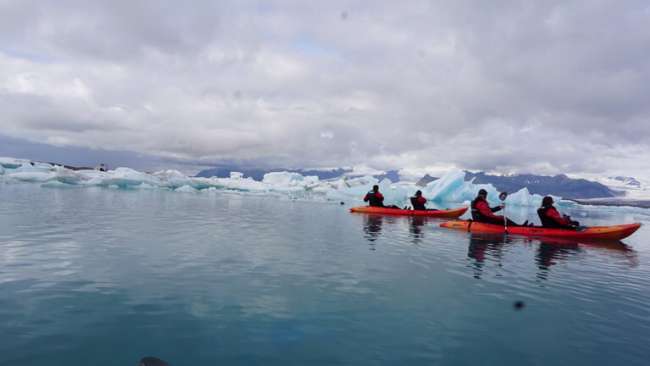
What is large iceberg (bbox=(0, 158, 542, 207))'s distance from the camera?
50.9 m

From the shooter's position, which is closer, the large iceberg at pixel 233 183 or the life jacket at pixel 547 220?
the life jacket at pixel 547 220

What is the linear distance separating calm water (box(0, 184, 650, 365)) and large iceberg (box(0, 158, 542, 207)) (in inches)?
1580

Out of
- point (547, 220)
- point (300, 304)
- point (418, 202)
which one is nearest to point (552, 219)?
point (547, 220)

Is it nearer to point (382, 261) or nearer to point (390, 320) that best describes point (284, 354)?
point (390, 320)

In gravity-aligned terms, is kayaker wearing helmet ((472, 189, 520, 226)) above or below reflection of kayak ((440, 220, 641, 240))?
above

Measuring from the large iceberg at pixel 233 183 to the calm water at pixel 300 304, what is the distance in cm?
4014

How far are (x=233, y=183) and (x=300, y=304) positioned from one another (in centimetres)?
6761

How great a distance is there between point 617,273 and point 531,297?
5.15 meters

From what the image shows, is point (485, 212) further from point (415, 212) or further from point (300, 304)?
point (300, 304)

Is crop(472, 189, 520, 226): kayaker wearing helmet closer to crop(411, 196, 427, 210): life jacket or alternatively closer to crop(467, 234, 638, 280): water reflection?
crop(467, 234, 638, 280): water reflection

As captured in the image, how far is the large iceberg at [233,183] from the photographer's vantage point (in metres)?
50.9

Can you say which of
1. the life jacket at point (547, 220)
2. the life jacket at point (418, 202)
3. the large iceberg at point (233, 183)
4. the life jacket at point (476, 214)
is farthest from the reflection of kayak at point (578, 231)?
the large iceberg at point (233, 183)

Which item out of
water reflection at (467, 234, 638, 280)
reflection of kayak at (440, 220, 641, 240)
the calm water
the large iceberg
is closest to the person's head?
reflection of kayak at (440, 220, 641, 240)

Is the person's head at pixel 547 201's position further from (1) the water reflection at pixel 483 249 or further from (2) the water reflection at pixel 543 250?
(1) the water reflection at pixel 483 249
